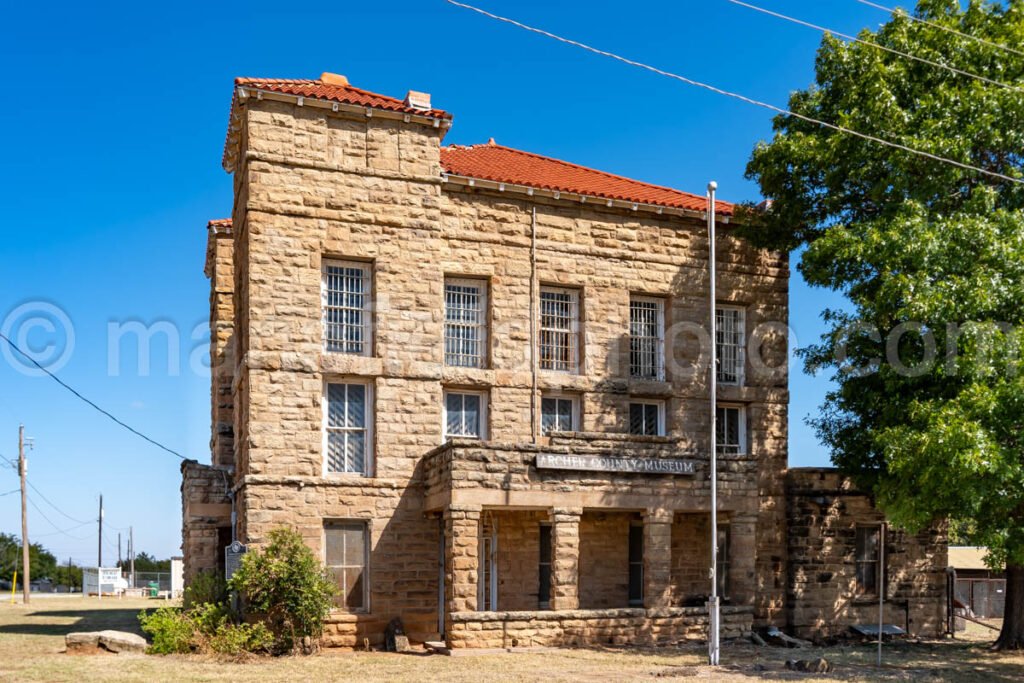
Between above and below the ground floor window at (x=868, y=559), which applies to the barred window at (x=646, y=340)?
above

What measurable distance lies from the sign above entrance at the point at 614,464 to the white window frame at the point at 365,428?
3914 millimetres

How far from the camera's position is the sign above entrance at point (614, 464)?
2244 centimetres

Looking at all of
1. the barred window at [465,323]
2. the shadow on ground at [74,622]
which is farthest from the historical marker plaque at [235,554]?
the barred window at [465,323]

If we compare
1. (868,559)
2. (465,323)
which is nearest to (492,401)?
(465,323)

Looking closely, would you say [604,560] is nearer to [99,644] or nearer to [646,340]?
[646,340]

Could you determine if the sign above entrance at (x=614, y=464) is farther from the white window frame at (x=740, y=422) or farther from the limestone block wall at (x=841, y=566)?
the limestone block wall at (x=841, y=566)

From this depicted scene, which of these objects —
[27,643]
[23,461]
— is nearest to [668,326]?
[27,643]

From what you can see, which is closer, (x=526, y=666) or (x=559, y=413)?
(x=526, y=666)

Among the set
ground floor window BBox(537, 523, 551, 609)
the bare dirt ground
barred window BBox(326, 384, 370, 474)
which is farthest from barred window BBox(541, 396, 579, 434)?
the bare dirt ground

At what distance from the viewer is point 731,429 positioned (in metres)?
28.0

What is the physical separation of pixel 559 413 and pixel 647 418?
2.45m

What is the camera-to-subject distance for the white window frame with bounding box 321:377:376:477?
76.7 feet

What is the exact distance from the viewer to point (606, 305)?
26.5 m

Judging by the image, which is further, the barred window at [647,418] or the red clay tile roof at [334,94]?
the barred window at [647,418]
